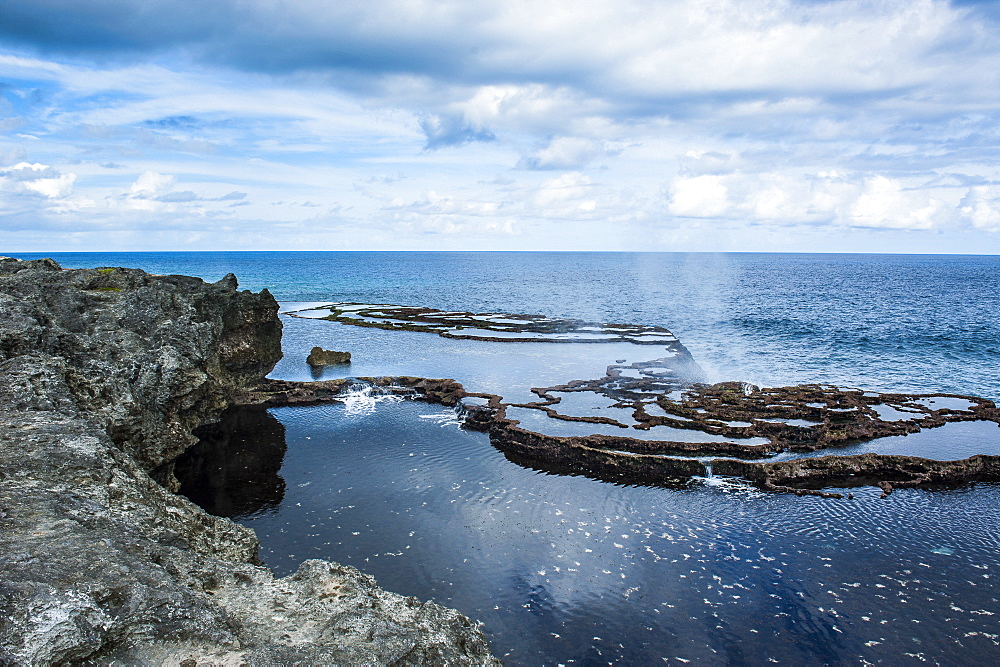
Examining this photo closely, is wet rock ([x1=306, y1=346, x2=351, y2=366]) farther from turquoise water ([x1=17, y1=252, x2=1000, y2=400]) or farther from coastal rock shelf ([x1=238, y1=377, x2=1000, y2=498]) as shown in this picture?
turquoise water ([x1=17, y1=252, x2=1000, y2=400])

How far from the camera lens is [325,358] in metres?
51.3

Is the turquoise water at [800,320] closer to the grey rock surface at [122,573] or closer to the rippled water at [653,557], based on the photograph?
the rippled water at [653,557]

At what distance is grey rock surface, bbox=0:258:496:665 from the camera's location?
6863 millimetres

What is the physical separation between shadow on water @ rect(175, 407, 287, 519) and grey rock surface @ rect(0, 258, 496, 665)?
321 inches

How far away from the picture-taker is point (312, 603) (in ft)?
29.4

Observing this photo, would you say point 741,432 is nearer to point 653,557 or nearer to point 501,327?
point 653,557

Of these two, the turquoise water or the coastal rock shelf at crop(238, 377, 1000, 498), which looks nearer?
the coastal rock shelf at crop(238, 377, 1000, 498)

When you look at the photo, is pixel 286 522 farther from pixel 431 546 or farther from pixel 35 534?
pixel 35 534

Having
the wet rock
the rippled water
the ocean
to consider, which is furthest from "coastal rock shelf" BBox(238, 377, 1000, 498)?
the wet rock

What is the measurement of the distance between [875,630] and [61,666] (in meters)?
18.2

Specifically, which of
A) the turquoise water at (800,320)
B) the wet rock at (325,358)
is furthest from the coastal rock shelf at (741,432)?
the turquoise water at (800,320)

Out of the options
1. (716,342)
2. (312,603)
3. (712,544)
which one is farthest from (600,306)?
(312,603)

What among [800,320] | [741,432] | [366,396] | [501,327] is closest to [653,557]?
[741,432]

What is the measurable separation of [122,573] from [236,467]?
832 inches
